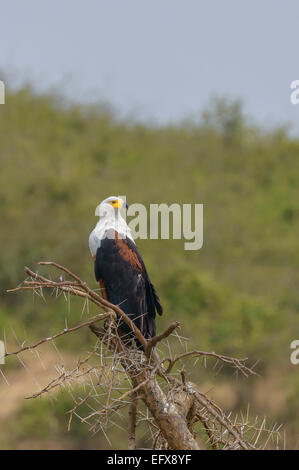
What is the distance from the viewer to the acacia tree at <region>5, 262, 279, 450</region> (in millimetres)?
3580

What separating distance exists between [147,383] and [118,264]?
175 centimetres

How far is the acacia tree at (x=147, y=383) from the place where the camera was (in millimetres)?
3580

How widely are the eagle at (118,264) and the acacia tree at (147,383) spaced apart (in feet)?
4.26

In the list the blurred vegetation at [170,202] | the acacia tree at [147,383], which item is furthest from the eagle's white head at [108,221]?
the blurred vegetation at [170,202]

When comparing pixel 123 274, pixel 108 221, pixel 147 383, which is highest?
pixel 108 221

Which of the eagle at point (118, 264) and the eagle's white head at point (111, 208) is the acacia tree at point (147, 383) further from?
the eagle's white head at point (111, 208)

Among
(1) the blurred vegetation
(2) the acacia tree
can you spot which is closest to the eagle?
(2) the acacia tree

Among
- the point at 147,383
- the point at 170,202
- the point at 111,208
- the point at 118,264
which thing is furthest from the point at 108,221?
the point at 170,202

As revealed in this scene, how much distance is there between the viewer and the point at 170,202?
19.1 m

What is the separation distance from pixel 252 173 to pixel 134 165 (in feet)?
15.2

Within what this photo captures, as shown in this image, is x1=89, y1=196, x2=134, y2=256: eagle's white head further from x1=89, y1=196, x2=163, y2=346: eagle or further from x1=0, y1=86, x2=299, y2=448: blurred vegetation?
x1=0, y1=86, x2=299, y2=448: blurred vegetation

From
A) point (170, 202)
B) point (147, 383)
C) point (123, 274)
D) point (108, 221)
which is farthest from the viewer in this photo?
point (170, 202)

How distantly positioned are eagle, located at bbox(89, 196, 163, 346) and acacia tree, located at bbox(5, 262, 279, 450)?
1.30 m

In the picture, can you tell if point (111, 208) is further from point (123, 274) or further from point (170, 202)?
point (170, 202)
